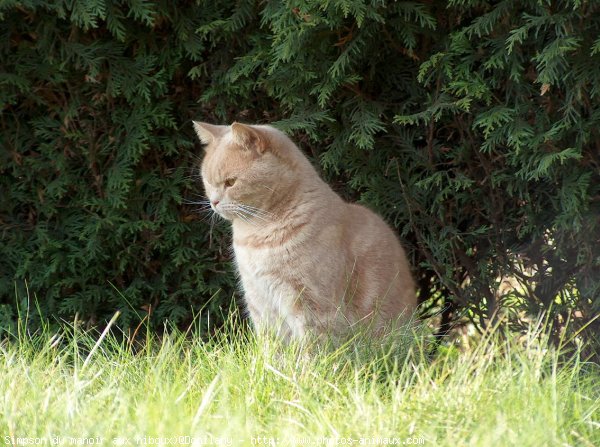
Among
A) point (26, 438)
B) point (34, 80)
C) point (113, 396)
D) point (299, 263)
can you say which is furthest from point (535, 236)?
point (34, 80)


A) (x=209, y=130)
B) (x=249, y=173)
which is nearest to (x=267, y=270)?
(x=249, y=173)

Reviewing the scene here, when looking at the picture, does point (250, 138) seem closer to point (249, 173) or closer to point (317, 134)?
point (249, 173)

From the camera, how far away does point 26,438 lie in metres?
2.42

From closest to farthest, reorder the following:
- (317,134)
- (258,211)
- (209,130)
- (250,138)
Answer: (250,138) < (258,211) < (209,130) < (317,134)

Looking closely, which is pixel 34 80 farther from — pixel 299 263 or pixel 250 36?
pixel 299 263

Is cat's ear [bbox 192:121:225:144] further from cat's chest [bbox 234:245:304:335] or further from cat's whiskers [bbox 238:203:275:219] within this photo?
cat's chest [bbox 234:245:304:335]

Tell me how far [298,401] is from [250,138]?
1275 mm

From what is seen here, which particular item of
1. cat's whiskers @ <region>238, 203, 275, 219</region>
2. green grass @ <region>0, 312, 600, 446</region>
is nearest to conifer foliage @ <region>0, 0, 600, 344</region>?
cat's whiskers @ <region>238, 203, 275, 219</region>

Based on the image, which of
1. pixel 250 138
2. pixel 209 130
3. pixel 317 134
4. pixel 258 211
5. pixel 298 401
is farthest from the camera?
pixel 317 134

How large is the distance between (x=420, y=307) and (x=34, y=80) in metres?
2.29

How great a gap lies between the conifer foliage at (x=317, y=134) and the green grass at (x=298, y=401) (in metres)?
0.83

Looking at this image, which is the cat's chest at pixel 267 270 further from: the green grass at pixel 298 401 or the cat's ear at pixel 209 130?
the cat's ear at pixel 209 130

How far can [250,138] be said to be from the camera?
3475mm

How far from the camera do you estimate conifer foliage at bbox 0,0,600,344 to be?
341cm
